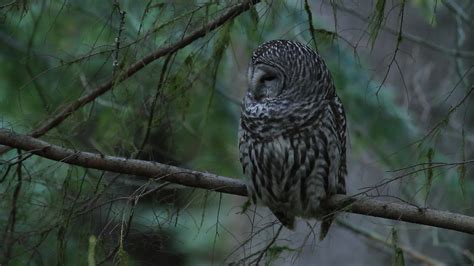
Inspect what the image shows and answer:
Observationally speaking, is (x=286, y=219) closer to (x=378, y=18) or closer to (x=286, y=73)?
(x=286, y=73)

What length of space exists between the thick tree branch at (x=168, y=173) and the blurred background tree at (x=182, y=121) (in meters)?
0.07

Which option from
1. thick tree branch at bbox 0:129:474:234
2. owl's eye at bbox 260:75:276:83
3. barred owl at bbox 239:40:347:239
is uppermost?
owl's eye at bbox 260:75:276:83

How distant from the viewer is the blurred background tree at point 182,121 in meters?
3.45

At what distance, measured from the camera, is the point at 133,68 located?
380 centimetres

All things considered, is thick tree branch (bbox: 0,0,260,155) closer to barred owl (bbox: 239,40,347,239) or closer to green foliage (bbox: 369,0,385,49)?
barred owl (bbox: 239,40,347,239)

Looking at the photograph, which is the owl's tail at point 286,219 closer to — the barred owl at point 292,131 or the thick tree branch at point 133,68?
the barred owl at point 292,131

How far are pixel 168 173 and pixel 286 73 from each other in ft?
2.91

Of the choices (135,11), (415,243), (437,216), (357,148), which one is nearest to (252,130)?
(437,216)

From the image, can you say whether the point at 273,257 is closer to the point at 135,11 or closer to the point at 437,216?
the point at 437,216

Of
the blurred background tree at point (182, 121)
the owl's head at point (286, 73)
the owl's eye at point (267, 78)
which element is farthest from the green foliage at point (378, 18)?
the owl's eye at point (267, 78)

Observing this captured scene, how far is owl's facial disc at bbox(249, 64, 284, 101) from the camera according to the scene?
3.97 m

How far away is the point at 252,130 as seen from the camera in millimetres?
3943

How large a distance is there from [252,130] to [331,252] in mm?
3323

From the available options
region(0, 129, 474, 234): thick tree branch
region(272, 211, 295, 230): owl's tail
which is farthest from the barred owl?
region(0, 129, 474, 234): thick tree branch
